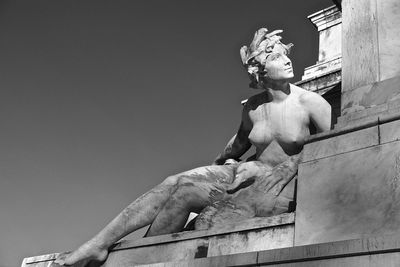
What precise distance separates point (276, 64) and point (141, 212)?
2606mm

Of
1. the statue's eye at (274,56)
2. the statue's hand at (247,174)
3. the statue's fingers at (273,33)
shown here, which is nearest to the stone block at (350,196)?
the statue's hand at (247,174)

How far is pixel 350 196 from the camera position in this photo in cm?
461

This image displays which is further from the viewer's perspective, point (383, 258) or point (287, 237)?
point (287, 237)

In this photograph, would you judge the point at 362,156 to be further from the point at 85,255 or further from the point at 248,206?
the point at 85,255

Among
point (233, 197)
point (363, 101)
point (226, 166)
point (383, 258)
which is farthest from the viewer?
point (226, 166)

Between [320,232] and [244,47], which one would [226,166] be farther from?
[320,232]

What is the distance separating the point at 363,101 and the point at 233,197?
1.91 metres

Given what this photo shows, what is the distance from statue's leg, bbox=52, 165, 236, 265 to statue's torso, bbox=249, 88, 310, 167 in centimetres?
63

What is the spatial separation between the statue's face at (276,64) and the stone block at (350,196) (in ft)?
7.21

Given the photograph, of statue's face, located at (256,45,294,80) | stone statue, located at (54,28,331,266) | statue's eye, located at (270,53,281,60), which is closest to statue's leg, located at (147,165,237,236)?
stone statue, located at (54,28,331,266)

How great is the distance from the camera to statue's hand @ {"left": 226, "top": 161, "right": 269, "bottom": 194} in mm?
6527

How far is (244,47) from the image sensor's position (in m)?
7.51

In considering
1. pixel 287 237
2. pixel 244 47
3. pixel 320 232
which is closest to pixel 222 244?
pixel 287 237

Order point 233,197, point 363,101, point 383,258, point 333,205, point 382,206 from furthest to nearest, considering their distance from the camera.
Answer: point 233,197 → point 363,101 → point 333,205 → point 382,206 → point 383,258
